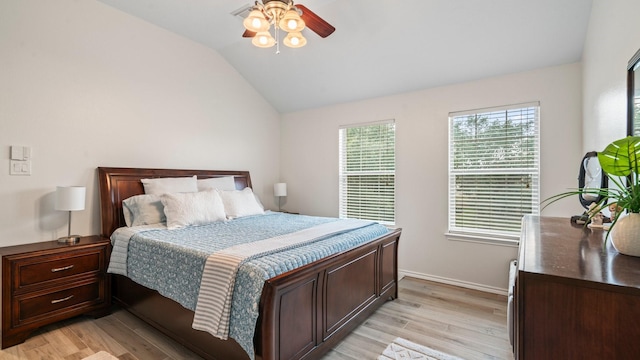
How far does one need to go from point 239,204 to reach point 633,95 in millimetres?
3390

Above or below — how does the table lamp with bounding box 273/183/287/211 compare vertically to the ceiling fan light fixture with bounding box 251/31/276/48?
below

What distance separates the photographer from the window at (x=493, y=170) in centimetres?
322

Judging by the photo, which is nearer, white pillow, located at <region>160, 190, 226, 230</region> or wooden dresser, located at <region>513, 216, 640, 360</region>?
wooden dresser, located at <region>513, 216, 640, 360</region>

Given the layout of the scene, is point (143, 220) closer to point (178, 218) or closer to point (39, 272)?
point (178, 218)

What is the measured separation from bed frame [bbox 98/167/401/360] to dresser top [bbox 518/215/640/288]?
118 centimetres

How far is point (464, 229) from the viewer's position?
3604 mm

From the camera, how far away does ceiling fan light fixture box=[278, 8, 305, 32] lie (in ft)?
6.83

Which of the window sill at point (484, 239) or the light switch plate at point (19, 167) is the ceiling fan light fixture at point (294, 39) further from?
the window sill at point (484, 239)

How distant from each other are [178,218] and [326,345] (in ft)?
5.86

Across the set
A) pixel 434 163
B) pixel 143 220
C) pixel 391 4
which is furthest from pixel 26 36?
pixel 434 163

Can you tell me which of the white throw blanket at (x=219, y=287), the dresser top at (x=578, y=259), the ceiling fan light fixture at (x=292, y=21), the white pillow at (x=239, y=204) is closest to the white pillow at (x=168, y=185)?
the white pillow at (x=239, y=204)

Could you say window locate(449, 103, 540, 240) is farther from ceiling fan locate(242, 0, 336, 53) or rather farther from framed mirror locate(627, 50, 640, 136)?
ceiling fan locate(242, 0, 336, 53)

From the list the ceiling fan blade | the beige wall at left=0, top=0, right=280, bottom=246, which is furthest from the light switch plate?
the ceiling fan blade

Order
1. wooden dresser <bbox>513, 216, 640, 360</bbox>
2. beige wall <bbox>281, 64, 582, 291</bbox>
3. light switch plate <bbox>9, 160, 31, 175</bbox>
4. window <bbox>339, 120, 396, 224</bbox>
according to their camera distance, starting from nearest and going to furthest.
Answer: wooden dresser <bbox>513, 216, 640, 360</bbox> → light switch plate <bbox>9, 160, 31, 175</bbox> → beige wall <bbox>281, 64, 582, 291</bbox> → window <bbox>339, 120, 396, 224</bbox>
